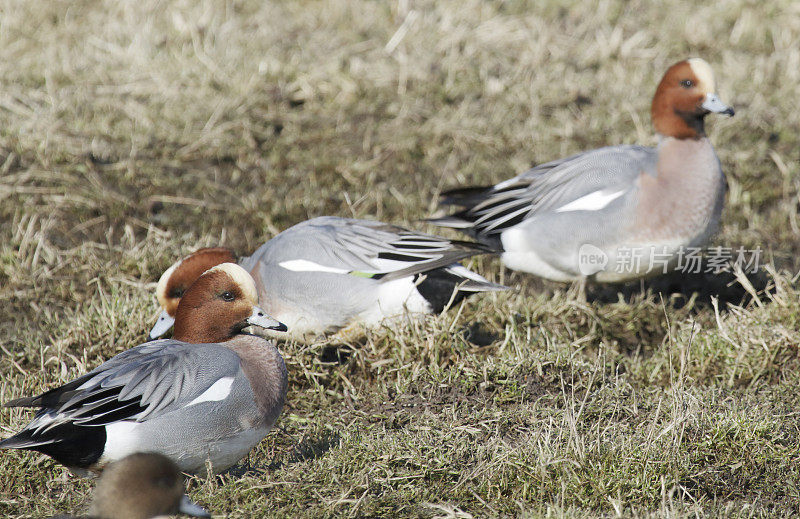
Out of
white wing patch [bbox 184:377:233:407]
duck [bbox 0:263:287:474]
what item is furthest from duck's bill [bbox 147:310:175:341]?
white wing patch [bbox 184:377:233:407]

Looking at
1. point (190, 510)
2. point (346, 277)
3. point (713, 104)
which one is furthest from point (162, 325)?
point (713, 104)

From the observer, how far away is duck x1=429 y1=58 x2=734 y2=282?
423cm

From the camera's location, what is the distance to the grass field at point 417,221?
9.57ft

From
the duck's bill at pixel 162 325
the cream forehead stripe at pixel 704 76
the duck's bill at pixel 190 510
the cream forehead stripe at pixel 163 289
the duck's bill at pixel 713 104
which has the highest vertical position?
the cream forehead stripe at pixel 704 76

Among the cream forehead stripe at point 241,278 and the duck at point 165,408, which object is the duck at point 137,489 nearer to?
the duck at point 165,408

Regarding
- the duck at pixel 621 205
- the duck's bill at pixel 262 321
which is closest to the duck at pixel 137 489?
the duck's bill at pixel 262 321

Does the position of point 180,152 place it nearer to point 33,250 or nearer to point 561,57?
point 33,250

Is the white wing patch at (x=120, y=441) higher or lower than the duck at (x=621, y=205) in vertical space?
lower

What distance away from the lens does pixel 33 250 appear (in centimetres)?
432

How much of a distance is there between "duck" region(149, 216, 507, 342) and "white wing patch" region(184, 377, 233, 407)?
90 centimetres

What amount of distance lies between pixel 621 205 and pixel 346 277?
134 centimetres

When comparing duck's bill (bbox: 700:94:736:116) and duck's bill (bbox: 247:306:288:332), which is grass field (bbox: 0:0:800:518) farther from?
duck's bill (bbox: 700:94:736:116)

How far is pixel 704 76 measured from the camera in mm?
4410

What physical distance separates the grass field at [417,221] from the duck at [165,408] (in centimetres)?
14
